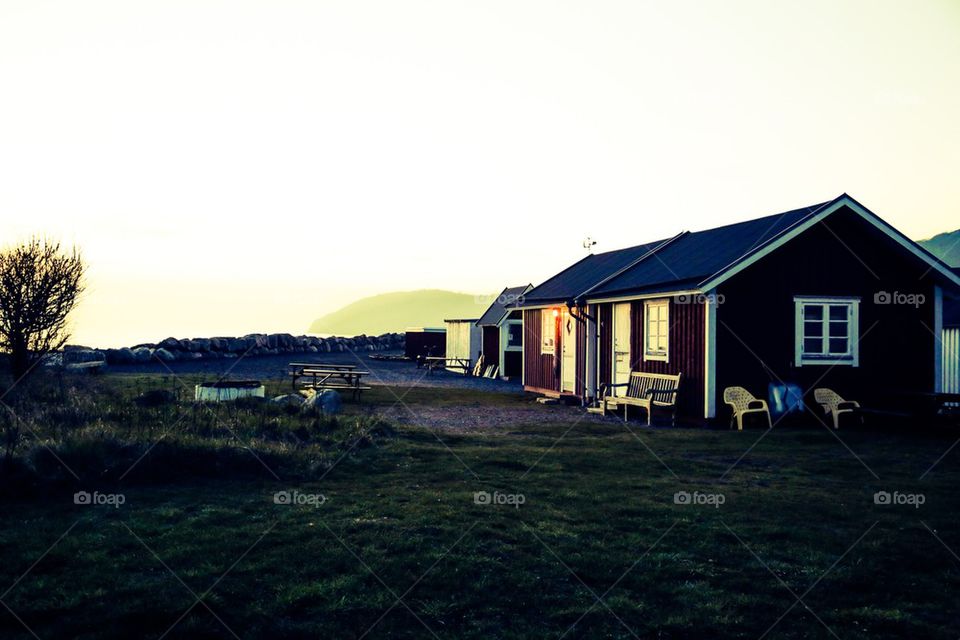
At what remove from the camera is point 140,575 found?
18.5ft

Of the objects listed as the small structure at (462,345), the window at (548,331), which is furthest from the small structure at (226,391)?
the small structure at (462,345)

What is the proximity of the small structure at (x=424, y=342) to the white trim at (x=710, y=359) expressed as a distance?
88.4 feet

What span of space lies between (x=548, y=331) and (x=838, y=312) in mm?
9949

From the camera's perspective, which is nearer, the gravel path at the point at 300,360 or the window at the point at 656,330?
the window at the point at 656,330

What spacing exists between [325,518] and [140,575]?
6.61ft

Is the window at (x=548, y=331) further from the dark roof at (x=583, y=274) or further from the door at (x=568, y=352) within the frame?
the door at (x=568, y=352)

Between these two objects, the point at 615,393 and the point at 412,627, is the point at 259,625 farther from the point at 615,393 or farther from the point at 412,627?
the point at 615,393

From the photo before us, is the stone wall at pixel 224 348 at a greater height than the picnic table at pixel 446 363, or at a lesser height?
greater

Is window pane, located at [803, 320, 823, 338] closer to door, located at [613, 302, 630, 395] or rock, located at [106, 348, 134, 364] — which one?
door, located at [613, 302, 630, 395]

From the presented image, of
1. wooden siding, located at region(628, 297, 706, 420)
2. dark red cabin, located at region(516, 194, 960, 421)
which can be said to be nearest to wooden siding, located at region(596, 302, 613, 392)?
dark red cabin, located at region(516, 194, 960, 421)

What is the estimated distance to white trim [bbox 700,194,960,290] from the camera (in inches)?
625

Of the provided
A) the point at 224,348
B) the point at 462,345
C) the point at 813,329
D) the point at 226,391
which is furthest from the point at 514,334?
the point at 226,391

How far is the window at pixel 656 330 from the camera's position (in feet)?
58.7

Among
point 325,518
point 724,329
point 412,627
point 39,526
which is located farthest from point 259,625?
point 724,329
